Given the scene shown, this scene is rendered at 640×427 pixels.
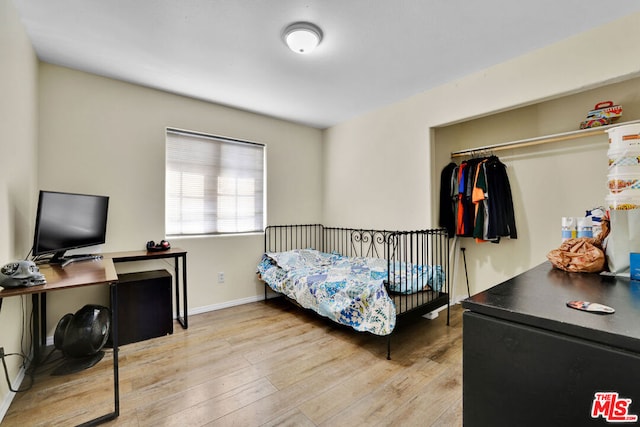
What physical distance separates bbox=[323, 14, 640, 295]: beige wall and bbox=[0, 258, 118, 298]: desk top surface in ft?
9.36

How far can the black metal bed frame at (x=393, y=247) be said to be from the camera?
2.54 metres

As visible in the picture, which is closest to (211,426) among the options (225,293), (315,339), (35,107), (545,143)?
(315,339)

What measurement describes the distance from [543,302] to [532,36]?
2.30 m

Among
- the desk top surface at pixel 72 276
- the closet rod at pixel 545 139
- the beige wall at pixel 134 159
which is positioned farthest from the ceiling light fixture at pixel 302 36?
the closet rod at pixel 545 139

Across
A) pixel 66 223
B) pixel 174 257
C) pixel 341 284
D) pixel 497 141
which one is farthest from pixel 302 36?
pixel 497 141

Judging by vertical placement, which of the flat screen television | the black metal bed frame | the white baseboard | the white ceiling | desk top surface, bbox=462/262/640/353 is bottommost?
the white baseboard

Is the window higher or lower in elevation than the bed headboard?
higher

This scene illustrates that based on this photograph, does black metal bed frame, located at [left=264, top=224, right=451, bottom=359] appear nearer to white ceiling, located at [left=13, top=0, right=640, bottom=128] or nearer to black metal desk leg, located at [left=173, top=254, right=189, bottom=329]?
black metal desk leg, located at [left=173, top=254, right=189, bottom=329]

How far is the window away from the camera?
10.5 feet

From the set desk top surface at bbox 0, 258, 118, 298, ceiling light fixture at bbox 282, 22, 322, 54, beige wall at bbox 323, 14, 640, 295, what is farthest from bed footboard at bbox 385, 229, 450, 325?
desk top surface at bbox 0, 258, 118, 298

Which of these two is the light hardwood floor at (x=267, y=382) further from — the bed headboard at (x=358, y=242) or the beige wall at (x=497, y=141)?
the beige wall at (x=497, y=141)

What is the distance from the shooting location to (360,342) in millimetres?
2549

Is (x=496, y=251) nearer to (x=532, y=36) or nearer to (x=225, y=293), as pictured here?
(x=532, y=36)

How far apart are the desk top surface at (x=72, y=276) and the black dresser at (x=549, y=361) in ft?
5.74
